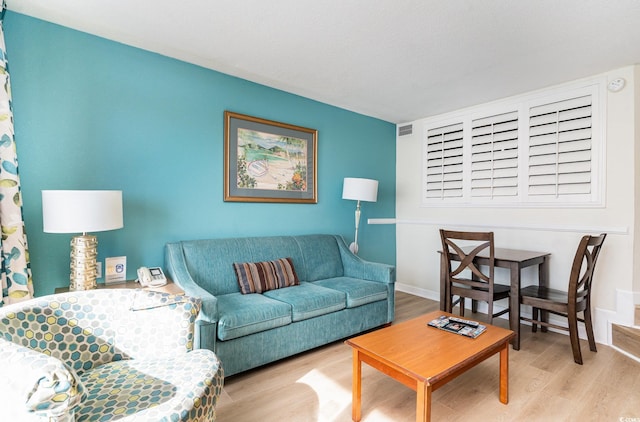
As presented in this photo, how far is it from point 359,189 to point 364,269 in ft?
2.81

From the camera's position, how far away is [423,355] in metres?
1.67

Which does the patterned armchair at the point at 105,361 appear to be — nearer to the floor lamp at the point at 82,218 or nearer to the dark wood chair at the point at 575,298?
the floor lamp at the point at 82,218

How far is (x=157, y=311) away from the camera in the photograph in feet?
5.06

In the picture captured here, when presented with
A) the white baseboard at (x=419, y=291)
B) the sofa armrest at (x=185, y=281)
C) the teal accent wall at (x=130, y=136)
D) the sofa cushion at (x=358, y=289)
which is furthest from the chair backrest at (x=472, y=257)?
the sofa armrest at (x=185, y=281)

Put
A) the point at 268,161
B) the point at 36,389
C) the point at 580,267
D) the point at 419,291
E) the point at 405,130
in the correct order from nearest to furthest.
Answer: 1. the point at 36,389
2. the point at 580,267
3. the point at 268,161
4. the point at 419,291
5. the point at 405,130

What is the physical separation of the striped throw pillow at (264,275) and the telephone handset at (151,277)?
0.58m

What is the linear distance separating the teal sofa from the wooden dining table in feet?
2.53

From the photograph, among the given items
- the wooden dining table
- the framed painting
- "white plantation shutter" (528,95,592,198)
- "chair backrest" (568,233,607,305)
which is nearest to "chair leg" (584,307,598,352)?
"chair backrest" (568,233,607,305)

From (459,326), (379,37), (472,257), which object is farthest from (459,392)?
(379,37)

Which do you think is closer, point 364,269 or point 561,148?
point 561,148

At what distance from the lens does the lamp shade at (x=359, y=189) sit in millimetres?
3479

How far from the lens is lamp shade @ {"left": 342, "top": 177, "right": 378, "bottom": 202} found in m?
3.48

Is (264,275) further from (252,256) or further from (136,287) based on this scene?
(136,287)

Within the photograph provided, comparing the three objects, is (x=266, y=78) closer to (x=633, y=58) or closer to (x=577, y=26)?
(x=577, y=26)
